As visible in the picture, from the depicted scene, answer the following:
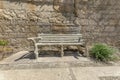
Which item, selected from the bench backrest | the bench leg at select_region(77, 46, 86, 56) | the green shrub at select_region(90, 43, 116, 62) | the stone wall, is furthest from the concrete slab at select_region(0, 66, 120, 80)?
the stone wall

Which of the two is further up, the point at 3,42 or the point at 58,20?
the point at 58,20

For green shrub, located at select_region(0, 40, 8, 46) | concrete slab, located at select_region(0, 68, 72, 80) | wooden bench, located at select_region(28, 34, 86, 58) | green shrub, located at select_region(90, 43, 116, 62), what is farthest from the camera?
green shrub, located at select_region(0, 40, 8, 46)

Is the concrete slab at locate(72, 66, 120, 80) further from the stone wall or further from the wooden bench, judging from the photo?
the stone wall

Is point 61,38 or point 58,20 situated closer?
point 61,38

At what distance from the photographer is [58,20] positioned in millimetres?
5145

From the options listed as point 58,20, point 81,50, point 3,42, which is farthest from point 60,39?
point 3,42

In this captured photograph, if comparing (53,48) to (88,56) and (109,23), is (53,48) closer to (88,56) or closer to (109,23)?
(88,56)

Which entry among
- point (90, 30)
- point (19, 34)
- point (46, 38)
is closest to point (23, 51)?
point (19, 34)

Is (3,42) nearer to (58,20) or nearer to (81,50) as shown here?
(58,20)

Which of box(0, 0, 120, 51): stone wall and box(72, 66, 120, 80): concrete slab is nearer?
box(72, 66, 120, 80): concrete slab

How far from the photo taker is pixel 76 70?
3811 mm

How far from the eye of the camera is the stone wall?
4907mm

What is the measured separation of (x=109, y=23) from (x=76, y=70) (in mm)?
2311

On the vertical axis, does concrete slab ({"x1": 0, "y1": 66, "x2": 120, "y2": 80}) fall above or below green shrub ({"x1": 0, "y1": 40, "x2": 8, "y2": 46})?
below
